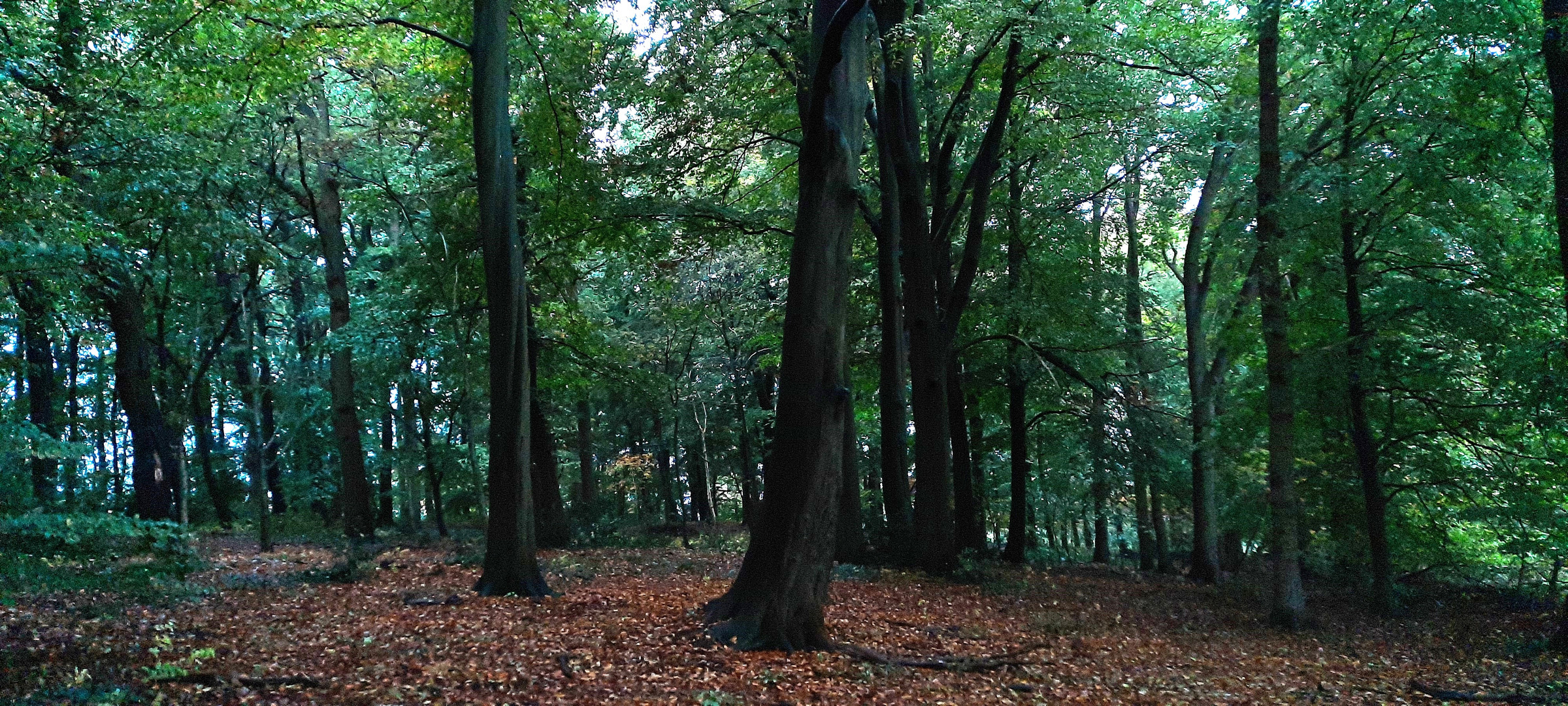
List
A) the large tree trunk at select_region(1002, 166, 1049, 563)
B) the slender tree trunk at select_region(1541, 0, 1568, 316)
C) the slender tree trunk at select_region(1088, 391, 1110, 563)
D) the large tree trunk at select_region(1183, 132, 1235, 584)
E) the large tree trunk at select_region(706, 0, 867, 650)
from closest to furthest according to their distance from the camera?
the large tree trunk at select_region(706, 0, 867, 650), the slender tree trunk at select_region(1541, 0, 1568, 316), the large tree trunk at select_region(1183, 132, 1235, 584), the large tree trunk at select_region(1002, 166, 1049, 563), the slender tree trunk at select_region(1088, 391, 1110, 563)

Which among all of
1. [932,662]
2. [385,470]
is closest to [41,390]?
[385,470]

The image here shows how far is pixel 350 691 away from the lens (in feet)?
17.5

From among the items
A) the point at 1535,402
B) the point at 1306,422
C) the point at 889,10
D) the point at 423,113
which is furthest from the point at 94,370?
the point at 1535,402

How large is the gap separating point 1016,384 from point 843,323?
10664 mm

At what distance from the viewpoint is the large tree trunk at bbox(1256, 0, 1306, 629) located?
425 inches

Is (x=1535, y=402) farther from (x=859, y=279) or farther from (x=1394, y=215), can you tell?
(x=859, y=279)

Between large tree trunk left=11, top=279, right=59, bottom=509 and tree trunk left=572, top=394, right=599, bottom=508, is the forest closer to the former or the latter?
large tree trunk left=11, top=279, right=59, bottom=509

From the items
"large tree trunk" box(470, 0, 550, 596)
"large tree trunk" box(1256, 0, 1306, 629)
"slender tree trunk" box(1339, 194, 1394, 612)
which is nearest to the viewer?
"large tree trunk" box(470, 0, 550, 596)

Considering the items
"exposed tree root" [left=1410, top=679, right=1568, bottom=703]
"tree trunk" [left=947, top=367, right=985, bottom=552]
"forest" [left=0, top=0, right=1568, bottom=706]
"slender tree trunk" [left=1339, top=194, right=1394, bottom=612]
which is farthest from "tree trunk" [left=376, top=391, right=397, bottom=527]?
"exposed tree root" [left=1410, top=679, right=1568, bottom=703]

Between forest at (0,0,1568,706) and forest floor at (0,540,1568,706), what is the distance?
69 millimetres

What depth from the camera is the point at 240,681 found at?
17.3ft

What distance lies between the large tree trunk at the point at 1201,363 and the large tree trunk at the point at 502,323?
34.4ft

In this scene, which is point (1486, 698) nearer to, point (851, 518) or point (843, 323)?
point (843, 323)

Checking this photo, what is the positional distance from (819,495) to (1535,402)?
7209 mm
